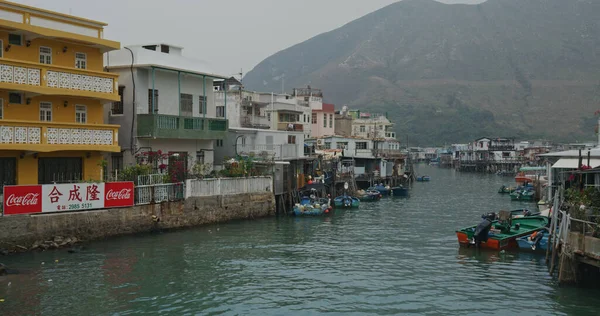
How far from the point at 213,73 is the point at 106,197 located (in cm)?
1519

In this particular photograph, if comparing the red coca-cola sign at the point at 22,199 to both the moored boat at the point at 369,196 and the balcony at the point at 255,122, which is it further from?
the moored boat at the point at 369,196

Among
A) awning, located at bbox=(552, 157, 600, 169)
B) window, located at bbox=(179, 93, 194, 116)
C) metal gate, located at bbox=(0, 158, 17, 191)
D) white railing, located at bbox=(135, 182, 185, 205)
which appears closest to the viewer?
metal gate, located at bbox=(0, 158, 17, 191)

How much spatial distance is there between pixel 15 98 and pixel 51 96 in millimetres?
1921

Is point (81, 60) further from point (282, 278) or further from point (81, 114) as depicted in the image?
point (282, 278)

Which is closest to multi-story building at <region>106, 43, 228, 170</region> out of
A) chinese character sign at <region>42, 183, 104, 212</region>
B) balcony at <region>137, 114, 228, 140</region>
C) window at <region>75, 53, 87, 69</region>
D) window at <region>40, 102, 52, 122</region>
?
balcony at <region>137, 114, 228, 140</region>

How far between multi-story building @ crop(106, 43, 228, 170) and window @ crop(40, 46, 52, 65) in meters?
5.55

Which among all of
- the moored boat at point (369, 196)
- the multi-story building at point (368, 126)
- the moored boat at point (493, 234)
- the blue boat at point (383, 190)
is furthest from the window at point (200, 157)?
the multi-story building at point (368, 126)

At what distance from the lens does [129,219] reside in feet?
105

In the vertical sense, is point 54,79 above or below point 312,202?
above

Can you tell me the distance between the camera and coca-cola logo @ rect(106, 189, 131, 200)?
3103 centimetres

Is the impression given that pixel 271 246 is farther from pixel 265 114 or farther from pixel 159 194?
pixel 265 114

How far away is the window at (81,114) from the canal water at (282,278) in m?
7.75

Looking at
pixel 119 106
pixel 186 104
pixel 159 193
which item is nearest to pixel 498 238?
pixel 159 193

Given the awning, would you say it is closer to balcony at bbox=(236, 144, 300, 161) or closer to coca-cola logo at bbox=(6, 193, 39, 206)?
balcony at bbox=(236, 144, 300, 161)
